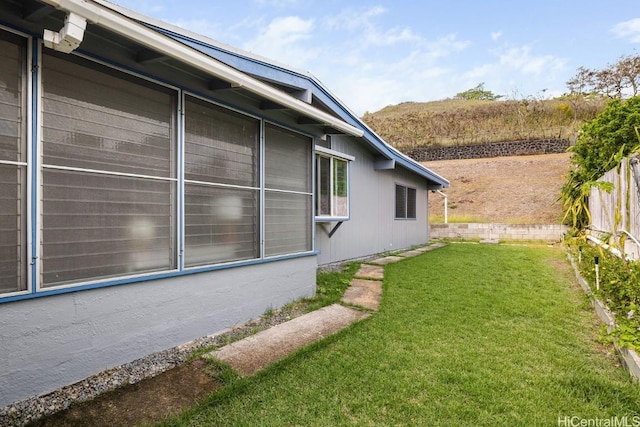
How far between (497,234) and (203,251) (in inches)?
514

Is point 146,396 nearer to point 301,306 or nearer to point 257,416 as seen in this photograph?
point 257,416

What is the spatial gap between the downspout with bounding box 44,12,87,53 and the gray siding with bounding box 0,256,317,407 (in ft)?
5.28

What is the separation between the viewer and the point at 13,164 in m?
2.24

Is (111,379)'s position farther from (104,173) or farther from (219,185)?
(219,185)

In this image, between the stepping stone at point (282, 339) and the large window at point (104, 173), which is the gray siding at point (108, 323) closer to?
the large window at point (104, 173)

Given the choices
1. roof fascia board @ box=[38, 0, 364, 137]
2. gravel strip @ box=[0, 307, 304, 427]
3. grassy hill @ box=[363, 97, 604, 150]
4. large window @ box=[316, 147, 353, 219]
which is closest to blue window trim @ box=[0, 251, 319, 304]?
gravel strip @ box=[0, 307, 304, 427]

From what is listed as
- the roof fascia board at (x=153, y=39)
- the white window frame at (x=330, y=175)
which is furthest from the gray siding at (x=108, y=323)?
the white window frame at (x=330, y=175)

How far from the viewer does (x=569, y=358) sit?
9.81 feet

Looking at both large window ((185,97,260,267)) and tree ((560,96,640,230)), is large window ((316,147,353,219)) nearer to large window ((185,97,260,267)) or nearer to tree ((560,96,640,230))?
large window ((185,97,260,267))

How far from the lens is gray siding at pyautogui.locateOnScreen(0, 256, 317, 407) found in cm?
223

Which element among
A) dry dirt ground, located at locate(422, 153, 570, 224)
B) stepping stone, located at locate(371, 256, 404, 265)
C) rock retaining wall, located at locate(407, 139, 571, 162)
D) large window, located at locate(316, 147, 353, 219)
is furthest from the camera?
rock retaining wall, located at locate(407, 139, 571, 162)

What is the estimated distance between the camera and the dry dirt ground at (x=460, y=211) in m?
2.14

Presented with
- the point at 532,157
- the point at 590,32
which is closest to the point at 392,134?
the point at 532,157

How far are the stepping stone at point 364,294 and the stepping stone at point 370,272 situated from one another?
11.6 inches
